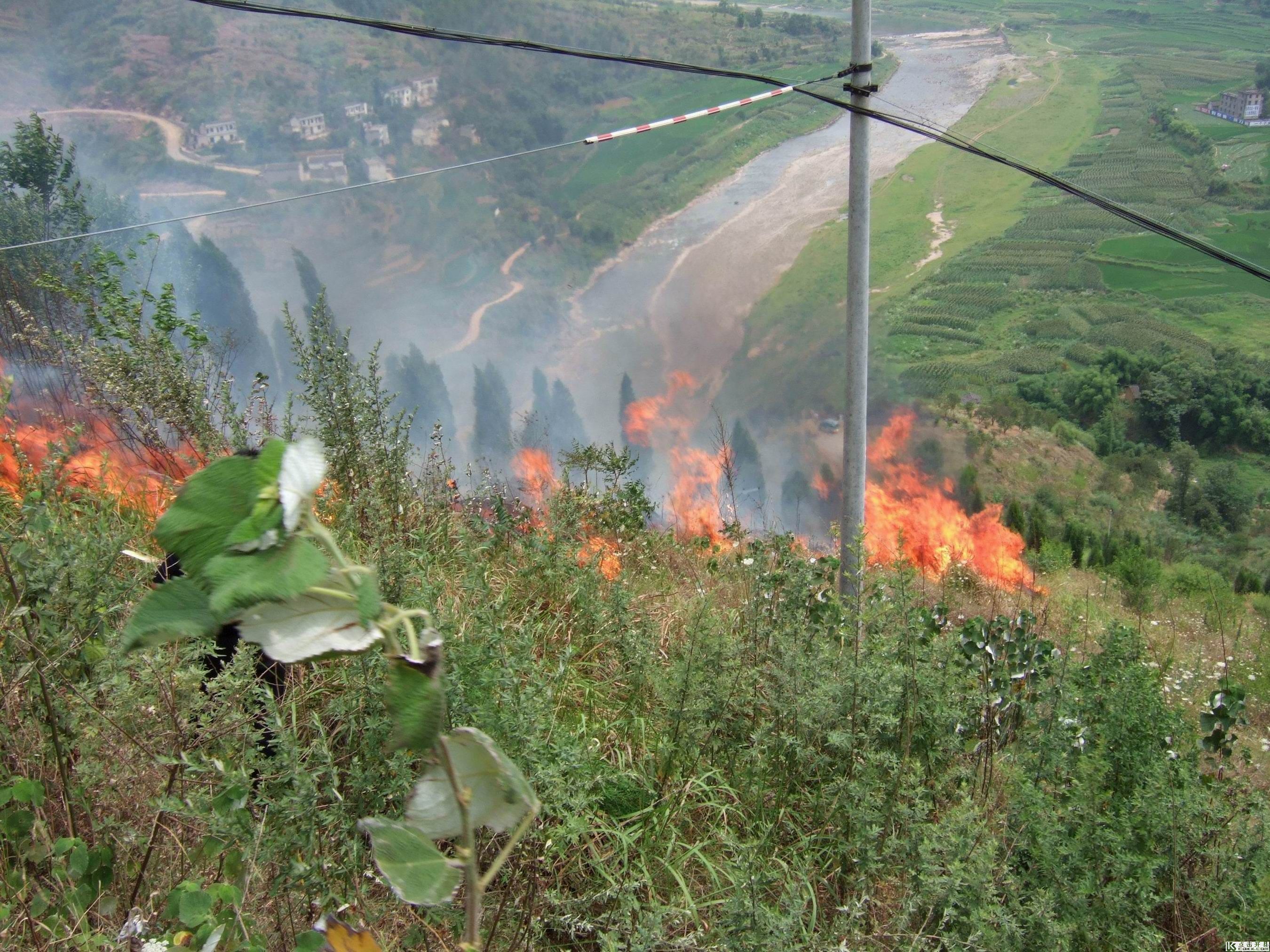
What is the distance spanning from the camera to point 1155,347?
28.6 m

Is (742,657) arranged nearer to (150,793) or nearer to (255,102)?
(150,793)

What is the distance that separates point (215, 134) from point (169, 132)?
1.03 m

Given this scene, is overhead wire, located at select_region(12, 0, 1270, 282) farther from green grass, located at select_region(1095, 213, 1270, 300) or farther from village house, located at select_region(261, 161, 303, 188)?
green grass, located at select_region(1095, 213, 1270, 300)

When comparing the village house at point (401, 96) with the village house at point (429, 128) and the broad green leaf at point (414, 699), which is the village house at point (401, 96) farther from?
the broad green leaf at point (414, 699)

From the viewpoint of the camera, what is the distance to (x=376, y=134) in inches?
922

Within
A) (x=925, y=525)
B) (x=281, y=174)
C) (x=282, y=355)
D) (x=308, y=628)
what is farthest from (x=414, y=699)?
(x=281, y=174)

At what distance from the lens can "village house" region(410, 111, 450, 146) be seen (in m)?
23.5

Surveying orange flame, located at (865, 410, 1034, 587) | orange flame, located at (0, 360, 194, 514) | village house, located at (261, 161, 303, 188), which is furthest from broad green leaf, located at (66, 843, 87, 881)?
village house, located at (261, 161, 303, 188)

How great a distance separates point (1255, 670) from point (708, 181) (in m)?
22.9

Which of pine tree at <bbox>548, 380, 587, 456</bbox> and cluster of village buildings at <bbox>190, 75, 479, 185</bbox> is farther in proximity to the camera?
cluster of village buildings at <bbox>190, 75, 479, 185</bbox>

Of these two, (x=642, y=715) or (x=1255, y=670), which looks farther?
(x=1255, y=670)

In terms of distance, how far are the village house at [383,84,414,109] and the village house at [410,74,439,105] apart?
119 millimetres

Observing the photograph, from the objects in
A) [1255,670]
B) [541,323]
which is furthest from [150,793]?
[541,323]

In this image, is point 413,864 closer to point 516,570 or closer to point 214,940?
point 214,940
